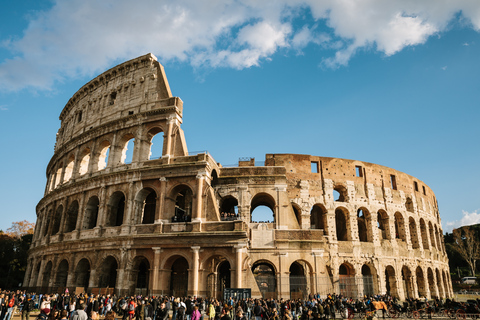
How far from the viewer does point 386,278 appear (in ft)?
95.7

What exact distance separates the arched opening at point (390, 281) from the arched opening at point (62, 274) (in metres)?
26.0

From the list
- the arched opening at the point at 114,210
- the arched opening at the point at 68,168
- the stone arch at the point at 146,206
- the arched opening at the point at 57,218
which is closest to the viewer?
the stone arch at the point at 146,206

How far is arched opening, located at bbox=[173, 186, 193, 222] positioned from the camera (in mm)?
22411

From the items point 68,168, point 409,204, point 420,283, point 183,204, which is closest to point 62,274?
point 68,168

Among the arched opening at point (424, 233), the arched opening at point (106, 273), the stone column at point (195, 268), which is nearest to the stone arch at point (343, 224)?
the arched opening at point (424, 233)

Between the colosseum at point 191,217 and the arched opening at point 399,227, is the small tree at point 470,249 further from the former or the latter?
the arched opening at point 399,227

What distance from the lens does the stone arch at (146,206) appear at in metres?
23.2

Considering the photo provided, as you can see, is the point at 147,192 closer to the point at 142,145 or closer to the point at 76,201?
the point at 142,145

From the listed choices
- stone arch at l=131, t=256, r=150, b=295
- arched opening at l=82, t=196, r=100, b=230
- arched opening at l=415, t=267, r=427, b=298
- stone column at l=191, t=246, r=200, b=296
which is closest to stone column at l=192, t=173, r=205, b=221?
stone column at l=191, t=246, r=200, b=296

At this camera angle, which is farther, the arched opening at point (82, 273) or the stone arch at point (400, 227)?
the stone arch at point (400, 227)

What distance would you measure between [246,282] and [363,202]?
14.0 metres

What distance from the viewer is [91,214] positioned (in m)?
25.6

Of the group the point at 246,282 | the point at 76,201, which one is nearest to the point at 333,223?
the point at 246,282

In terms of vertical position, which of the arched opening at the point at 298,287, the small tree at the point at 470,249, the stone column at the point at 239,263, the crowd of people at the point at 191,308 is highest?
the small tree at the point at 470,249
